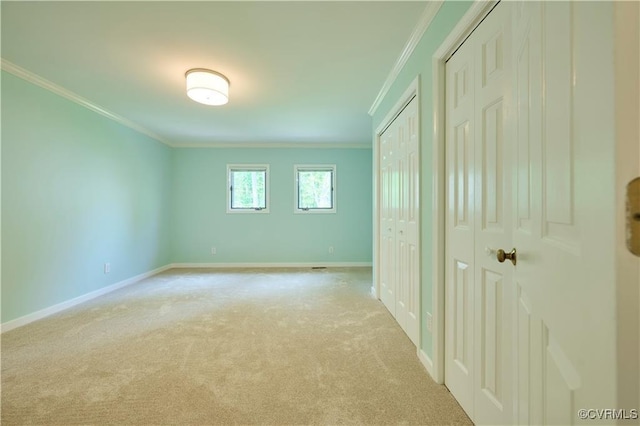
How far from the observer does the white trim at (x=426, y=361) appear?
5.36 feet

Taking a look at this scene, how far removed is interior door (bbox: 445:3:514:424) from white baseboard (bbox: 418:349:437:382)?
0.40ft

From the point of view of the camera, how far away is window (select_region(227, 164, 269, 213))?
5203 millimetres

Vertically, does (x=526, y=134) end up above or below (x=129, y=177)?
below

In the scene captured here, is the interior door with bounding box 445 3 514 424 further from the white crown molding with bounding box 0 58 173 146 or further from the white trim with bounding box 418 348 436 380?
the white crown molding with bounding box 0 58 173 146

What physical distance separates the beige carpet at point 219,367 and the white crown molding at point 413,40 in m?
2.36

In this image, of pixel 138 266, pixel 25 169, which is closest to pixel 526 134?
pixel 25 169

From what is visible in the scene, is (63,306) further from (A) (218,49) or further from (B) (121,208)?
(A) (218,49)

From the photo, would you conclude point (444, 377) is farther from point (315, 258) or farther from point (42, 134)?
point (42, 134)

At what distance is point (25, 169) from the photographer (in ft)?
8.16

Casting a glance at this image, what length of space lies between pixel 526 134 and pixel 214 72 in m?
2.65

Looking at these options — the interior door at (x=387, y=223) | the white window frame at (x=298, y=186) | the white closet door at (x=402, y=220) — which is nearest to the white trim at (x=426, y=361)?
the white closet door at (x=402, y=220)

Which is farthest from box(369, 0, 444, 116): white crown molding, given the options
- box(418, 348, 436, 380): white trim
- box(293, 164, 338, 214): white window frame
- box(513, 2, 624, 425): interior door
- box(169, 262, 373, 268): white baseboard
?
box(169, 262, 373, 268): white baseboard

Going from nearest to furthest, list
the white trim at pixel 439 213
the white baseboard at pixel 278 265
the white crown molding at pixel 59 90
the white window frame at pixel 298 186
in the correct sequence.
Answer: the white trim at pixel 439 213, the white crown molding at pixel 59 90, the white baseboard at pixel 278 265, the white window frame at pixel 298 186

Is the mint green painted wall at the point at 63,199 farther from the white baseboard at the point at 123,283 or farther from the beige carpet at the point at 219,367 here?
the beige carpet at the point at 219,367
